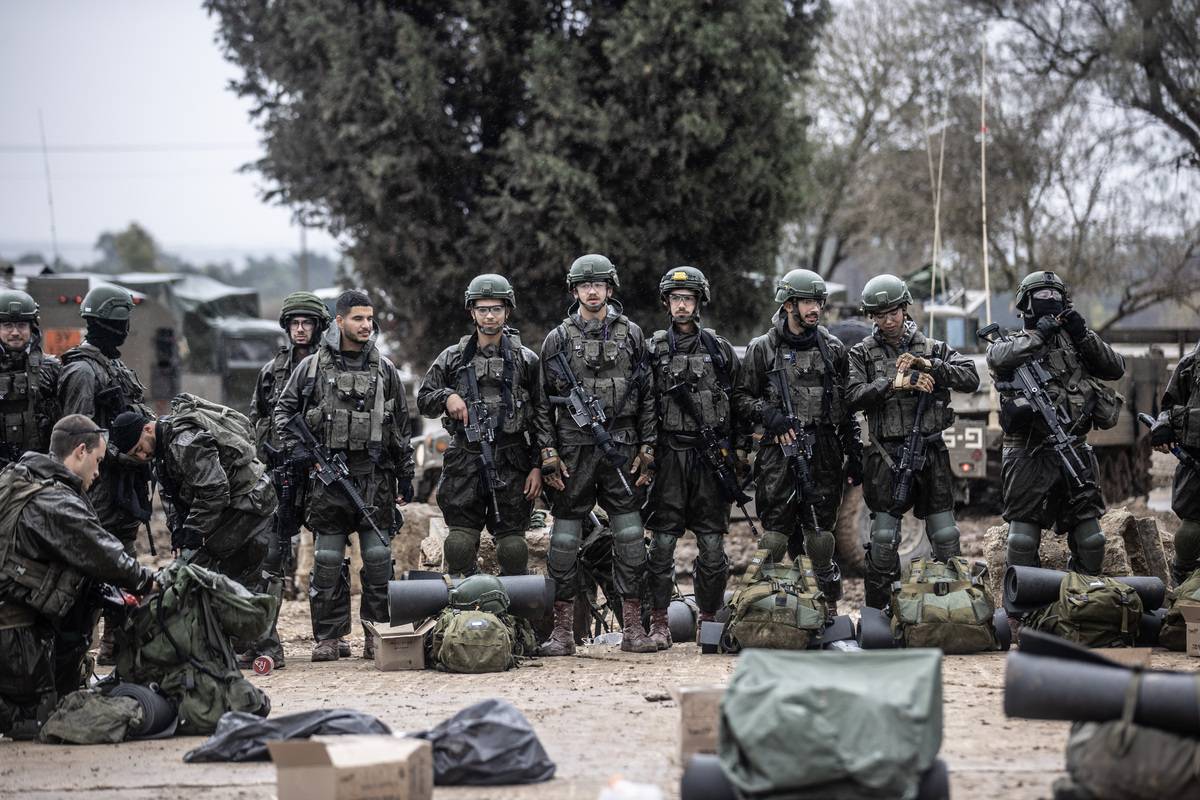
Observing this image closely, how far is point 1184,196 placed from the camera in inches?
974

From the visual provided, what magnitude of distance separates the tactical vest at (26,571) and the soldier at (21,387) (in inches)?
116

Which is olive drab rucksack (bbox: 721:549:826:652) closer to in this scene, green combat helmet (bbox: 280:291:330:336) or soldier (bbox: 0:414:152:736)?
soldier (bbox: 0:414:152:736)

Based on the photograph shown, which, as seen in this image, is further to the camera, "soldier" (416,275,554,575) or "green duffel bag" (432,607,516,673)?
"soldier" (416,275,554,575)

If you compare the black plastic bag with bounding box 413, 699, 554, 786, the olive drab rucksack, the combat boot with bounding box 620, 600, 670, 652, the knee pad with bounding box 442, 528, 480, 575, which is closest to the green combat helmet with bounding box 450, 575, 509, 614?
the knee pad with bounding box 442, 528, 480, 575

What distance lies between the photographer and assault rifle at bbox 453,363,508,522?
9.20 m

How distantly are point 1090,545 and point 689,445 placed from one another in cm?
250

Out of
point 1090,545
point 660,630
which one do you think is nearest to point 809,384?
point 660,630

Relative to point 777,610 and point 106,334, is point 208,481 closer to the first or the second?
point 106,334

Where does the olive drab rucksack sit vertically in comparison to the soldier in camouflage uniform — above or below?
below

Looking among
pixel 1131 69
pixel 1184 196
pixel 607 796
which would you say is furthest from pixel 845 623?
pixel 1184 196

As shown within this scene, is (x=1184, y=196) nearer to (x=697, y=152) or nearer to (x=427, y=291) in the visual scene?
(x=697, y=152)

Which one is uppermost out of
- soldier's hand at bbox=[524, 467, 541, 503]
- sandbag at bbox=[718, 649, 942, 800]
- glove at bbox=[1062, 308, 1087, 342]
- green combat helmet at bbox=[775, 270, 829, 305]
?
green combat helmet at bbox=[775, 270, 829, 305]

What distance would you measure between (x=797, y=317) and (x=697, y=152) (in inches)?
478

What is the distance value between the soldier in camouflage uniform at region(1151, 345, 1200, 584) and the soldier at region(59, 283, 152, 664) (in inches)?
248
